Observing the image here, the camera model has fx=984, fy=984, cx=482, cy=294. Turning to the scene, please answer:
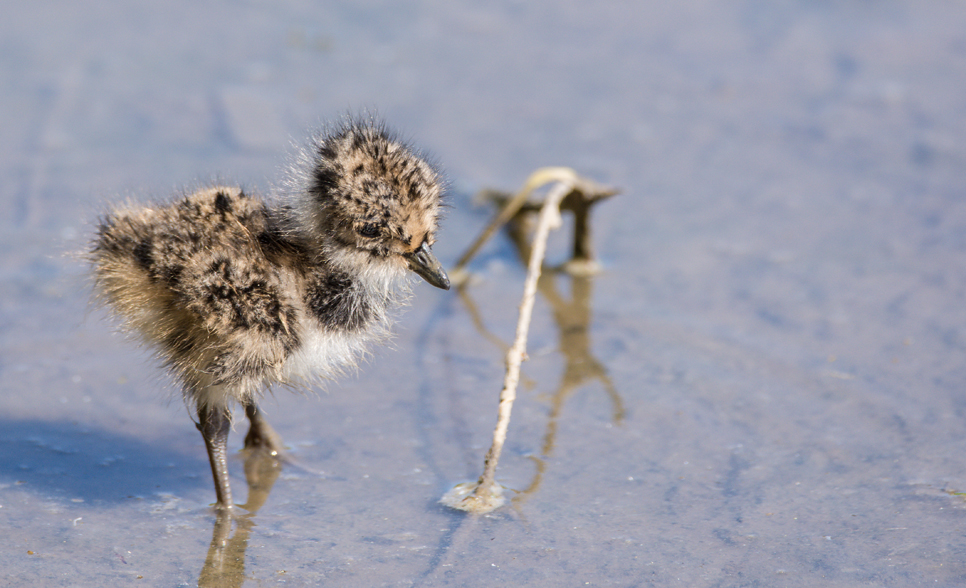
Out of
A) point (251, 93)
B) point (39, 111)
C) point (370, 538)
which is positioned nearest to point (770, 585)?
point (370, 538)

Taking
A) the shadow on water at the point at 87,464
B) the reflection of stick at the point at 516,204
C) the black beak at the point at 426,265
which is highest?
the reflection of stick at the point at 516,204

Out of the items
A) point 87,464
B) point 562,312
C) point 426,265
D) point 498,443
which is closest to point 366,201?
point 426,265

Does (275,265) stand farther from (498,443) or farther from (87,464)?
(87,464)

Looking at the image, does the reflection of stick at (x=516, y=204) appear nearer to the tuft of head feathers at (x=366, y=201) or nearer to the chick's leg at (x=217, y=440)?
the tuft of head feathers at (x=366, y=201)

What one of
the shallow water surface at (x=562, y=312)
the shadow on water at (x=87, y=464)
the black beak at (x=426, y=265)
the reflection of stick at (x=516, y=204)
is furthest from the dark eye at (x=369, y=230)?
the reflection of stick at (x=516, y=204)

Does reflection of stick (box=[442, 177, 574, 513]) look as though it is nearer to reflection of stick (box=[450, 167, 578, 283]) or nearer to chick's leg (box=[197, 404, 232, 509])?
chick's leg (box=[197, 404, 232, 509])

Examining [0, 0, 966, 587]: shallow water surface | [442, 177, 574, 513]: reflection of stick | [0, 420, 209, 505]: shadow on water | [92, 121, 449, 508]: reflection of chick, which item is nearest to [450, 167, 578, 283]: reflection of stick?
[0, 0, 966, 587]: shallow water surface

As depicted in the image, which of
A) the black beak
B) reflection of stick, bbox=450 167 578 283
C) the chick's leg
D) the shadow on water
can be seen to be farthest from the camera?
reflection of stick, bbox=450 167 578 283
